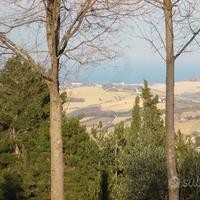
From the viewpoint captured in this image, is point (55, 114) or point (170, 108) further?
point (55, 114)

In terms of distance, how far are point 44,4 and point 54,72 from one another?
106 centimetres

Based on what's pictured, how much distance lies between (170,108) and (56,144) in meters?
1.93

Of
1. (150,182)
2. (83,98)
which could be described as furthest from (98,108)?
(150,182)

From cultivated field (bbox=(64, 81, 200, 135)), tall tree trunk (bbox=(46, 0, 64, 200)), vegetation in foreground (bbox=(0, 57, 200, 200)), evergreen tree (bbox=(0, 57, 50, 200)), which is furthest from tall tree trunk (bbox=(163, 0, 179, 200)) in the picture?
cultivated field (bbox=(64, 81, 200, 135))

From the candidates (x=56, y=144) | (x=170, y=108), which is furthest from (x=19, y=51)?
(x=170, y=108)

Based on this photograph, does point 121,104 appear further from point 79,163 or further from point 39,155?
point 39,155

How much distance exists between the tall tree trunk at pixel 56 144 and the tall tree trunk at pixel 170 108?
177cm

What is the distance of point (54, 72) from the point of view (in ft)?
29.0

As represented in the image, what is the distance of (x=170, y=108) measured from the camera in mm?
8023

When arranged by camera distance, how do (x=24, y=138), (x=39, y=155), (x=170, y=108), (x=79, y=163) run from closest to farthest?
(x=170, y=108) → (x=39, y=155) → (x=79, y=163) → (x=24, y=138)

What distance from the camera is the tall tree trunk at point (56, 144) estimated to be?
880cm

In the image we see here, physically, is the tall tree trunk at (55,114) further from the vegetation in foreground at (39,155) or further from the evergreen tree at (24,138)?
the evergreen tree at (24,138)

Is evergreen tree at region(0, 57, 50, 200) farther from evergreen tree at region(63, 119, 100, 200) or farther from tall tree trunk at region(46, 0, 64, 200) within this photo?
tall tree trunk at region(46, 0, 64, 200)

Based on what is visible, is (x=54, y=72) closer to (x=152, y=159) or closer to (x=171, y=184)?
(x=171, y=184)
